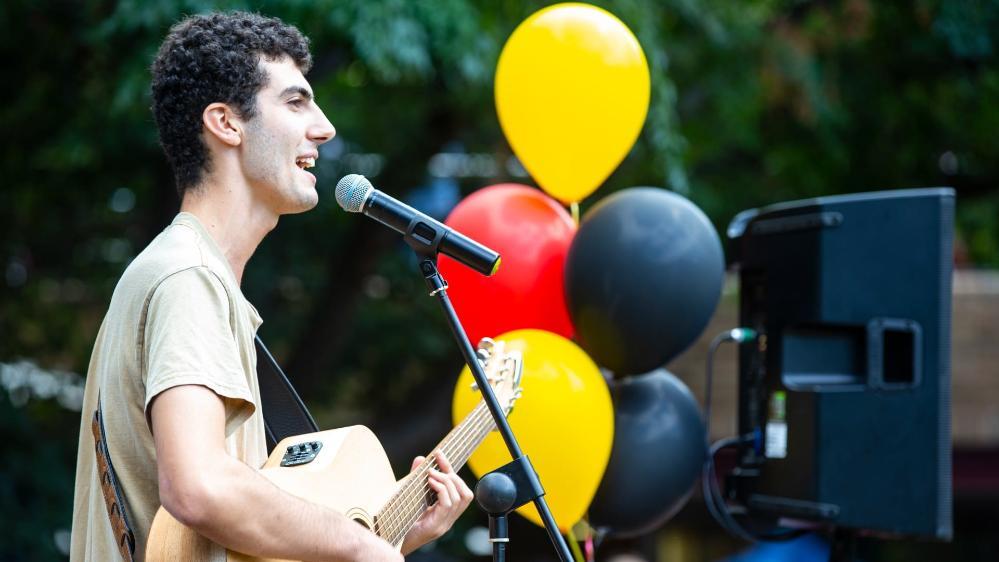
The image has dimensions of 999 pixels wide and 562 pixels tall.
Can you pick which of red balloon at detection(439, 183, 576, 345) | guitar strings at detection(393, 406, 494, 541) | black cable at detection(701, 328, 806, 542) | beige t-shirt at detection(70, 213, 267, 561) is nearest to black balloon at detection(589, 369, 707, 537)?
black cable at detection(701, 328, 806, 542)

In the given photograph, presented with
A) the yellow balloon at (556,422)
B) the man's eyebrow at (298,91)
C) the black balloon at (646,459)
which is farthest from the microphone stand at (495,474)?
the black balloon at (646,459)

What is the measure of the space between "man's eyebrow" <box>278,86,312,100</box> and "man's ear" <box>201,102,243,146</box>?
4.5 inches

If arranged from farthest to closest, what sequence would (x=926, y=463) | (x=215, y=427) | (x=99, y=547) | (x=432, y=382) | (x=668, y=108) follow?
1. (x=432, y=382)
2. (x=668, y=108)
3. (x=926, y=463)
4. (x=99, y=547)
5. (x=215, y=427)

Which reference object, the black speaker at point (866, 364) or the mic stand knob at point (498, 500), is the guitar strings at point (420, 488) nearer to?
the mic stand knob at point (498, 500)

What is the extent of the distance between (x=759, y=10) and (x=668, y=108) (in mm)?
1621

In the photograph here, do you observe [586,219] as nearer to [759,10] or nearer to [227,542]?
[227,542]

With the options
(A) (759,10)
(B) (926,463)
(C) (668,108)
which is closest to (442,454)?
(B) (926,463)

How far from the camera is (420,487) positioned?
243 cm

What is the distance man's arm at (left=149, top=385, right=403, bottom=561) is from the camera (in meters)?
1.77

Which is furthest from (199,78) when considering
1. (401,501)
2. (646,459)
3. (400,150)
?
(400,150)

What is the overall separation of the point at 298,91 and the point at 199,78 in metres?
0.19

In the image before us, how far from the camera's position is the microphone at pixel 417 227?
90.1 inches

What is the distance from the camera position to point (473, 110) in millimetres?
6551

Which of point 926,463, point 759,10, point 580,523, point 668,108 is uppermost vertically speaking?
point 759,10
